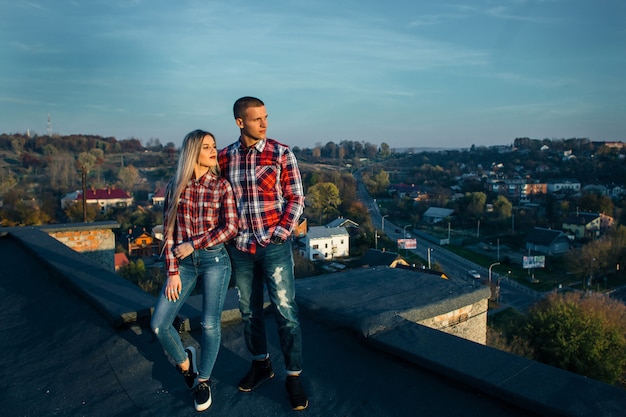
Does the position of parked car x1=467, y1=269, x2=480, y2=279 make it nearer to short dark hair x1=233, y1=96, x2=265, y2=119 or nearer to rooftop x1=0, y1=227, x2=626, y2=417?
rooftop x1=0, y1=227, x2=626, y2=417

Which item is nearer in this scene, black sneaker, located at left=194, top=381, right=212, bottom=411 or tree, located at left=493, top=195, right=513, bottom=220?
black sneaker, located at left=194, top=381, right=212, bottom=411

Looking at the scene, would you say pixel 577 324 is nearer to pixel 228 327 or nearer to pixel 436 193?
pixel 228 327

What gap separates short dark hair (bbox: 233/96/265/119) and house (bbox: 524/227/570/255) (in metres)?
33.1

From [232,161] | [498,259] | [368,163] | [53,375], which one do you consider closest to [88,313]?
[53,375]

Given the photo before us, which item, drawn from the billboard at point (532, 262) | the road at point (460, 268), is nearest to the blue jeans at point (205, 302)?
the road at point (460, 268)

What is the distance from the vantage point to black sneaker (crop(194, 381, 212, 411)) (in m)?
1.93

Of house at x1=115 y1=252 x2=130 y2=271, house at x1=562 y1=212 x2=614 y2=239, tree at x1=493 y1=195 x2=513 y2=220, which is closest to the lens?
house at x1=115 y1=252 x2=130 y2=271

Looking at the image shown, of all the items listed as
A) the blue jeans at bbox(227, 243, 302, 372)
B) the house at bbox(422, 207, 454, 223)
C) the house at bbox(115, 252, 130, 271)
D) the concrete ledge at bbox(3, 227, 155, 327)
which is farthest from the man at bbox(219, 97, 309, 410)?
the house at bbox(422, 207, 454, 223)

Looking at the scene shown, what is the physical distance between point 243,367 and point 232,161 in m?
1.05

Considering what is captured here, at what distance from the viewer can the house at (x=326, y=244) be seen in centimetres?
2541

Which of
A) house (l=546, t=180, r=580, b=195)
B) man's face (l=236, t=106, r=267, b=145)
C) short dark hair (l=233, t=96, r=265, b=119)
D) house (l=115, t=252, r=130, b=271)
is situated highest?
short dark hair (l=233, t=96, r=265, b=119)

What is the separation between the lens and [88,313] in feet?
10.5

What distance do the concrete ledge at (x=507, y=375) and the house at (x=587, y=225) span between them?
37.3 m

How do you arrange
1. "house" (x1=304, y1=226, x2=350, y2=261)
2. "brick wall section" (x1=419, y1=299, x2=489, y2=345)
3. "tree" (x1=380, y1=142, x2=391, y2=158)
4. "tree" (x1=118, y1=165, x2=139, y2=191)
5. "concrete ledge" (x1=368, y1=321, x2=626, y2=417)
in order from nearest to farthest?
"concrete ledge" (x1=368, y1=321, x2=626, y2=417) → "brick wall section" (x1=419, y1=299, x2=489, y2=345) → "house" (x1=304, y1=226, x2=350, y2=261) → "tree" (x1=118, y1=165, x2=139, y2=191) → "tree" (x1=380, y1=142, x2=391, y2=158)
